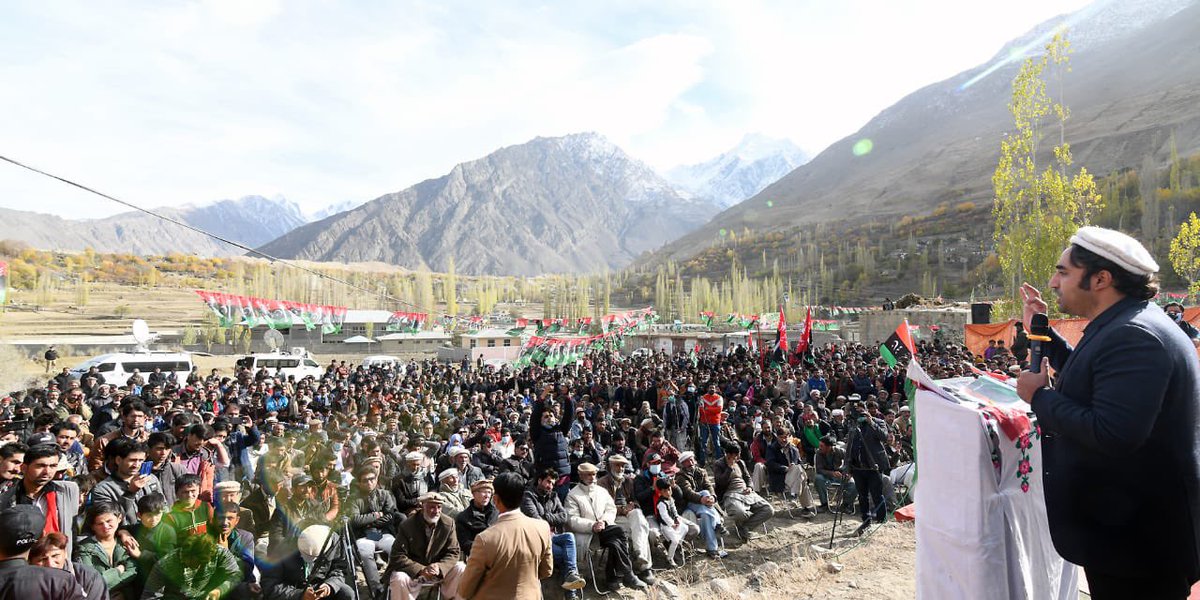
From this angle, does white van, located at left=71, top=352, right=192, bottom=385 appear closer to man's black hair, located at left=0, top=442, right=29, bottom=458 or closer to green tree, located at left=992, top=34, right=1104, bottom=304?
man's black hair, located at left=0, top=442, right=29, bottom=458

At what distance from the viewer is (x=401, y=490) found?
22.3 feet

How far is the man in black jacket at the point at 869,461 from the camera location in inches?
314

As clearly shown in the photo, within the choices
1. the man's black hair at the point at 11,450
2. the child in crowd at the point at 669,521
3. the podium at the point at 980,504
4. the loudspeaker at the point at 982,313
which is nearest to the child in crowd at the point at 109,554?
the man's black hair at the point at 11,450

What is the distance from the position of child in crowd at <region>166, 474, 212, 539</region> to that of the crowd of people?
0.01m

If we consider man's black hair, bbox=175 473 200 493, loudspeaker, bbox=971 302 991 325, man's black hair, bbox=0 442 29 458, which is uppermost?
loudspeaker, bbox=971 302 991 325

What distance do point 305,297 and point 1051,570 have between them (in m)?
92.0

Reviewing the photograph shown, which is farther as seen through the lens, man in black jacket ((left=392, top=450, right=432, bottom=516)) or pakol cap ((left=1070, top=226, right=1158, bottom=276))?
man in black jacket ((left=392, top=450, right=432, bottom=516))

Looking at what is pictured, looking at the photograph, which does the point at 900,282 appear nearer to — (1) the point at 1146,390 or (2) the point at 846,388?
(2) the point at 846,388

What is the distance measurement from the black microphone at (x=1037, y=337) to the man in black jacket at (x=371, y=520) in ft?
18.6

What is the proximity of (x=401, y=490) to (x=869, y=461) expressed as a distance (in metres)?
5.85

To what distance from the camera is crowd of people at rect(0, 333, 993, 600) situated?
14.6 ft

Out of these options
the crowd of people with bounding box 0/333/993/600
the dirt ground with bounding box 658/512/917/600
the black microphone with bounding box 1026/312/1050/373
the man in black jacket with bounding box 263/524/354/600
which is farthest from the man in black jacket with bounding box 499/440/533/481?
the black microphone with bounding box 1026/312/1050/373

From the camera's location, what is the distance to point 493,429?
10.9 m

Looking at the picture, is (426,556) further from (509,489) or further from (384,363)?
(384,363)
